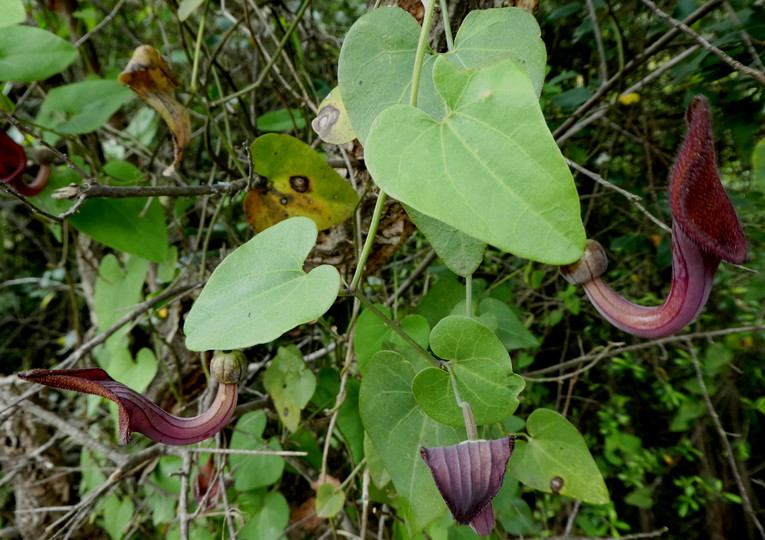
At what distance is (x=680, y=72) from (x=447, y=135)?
0.68 metres

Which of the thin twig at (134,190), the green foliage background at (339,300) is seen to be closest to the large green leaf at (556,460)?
the green foliage background at (339,300)

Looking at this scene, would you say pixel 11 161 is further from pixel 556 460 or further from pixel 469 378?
pixel 556 460

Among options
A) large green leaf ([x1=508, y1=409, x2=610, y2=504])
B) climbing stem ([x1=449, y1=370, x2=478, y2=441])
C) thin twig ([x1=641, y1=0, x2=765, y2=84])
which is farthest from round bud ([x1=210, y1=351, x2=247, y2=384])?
thin twig ([x1=641, y1=0, x2=765, y2=84])

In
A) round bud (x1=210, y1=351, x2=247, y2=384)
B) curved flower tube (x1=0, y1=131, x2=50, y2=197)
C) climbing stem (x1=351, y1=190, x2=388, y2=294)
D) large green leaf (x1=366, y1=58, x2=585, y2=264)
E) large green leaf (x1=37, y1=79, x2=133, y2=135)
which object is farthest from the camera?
large green leaf (x1=37, y1=79, x2=133, y2=135)

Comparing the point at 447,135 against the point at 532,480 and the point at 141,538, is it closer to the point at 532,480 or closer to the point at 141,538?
the point at 532,480

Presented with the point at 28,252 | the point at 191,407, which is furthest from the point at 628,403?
the point at 28,252

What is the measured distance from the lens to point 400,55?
1.39 feet

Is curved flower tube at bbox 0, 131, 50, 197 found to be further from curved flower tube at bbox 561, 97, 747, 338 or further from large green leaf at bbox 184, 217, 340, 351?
curved flower tube at bbox 561, 97, 747, 338

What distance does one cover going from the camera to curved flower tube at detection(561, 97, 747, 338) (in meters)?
0.35

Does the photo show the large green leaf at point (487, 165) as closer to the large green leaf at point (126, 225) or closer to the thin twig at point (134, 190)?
the thin twig at point (134, 190)

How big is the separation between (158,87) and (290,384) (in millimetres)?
429

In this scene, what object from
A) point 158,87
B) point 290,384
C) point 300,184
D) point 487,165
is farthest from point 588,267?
point 158,87

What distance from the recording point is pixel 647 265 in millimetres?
1349

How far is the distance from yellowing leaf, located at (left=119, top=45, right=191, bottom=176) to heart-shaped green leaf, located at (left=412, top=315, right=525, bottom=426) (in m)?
0.38
